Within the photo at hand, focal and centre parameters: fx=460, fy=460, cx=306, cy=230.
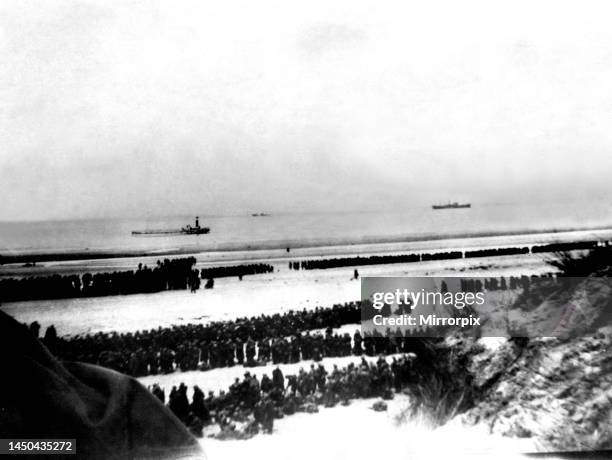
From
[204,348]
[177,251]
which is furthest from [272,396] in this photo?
[177,251]


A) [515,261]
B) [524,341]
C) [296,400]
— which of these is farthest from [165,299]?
[515,261]

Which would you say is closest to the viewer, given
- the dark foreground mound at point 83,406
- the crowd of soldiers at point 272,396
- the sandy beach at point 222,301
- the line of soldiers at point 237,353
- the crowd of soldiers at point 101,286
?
the dark foreground mound at point 83,406

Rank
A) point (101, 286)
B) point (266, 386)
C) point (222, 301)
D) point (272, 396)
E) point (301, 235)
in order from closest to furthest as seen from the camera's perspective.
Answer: point (272, 396) → point (266, 386) → point (222, 301) → point (101, 286) → point (301, 235)

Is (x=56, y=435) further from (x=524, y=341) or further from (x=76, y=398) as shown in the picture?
(x=524, y=341)

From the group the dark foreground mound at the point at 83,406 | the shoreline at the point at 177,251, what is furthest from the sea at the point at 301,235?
the dark foreground mound at the point at 83,406

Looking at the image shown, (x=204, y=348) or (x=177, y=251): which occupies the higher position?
(x=177, y=251)

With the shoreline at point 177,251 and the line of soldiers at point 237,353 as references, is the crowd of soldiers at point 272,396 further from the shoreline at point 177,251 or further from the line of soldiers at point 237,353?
the shoreline at point 177,251

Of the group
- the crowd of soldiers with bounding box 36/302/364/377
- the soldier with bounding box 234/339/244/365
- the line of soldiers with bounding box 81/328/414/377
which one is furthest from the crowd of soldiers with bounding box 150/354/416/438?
the soldier with bounding box 234/339/244/365

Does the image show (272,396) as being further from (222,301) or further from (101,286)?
(101,286)

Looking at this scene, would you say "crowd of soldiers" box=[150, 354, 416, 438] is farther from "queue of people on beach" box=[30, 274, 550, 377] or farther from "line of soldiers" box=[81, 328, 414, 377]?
"line of soldiers" box=[81, 328, 414, 377]
